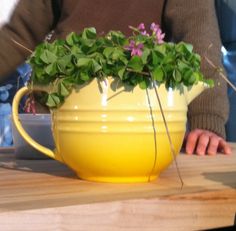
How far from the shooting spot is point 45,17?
144 centimetres

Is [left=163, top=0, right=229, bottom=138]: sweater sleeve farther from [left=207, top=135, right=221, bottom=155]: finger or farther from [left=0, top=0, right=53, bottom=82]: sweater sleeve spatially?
[left=0, top=0, right=53, bottom=82]: sweater sleeve

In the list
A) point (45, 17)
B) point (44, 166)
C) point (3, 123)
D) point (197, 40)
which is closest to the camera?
point (44, 166)

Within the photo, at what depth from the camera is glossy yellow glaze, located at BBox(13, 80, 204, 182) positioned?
1.75 ft

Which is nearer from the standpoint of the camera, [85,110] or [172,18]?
[85,110]

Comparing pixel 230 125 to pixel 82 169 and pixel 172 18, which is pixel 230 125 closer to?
pixel 172 18

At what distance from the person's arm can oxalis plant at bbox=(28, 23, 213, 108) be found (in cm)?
30

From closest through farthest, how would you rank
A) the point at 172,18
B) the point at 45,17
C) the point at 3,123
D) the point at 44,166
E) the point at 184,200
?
the point at 184,200 → the point at 44,166 → the point at 172,18 → the point at 45,17 → the point at 3,123

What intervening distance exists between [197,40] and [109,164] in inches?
25.5

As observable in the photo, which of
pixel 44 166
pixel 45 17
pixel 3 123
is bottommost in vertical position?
pixel 3 123

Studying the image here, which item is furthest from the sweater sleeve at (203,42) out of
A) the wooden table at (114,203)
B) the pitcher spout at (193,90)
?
the wooden table at (114,203)

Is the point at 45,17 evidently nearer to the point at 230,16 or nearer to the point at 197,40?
the point at 197,40

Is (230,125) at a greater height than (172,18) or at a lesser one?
lesser

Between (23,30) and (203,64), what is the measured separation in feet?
2.09

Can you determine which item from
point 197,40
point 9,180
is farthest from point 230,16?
point 9,180
